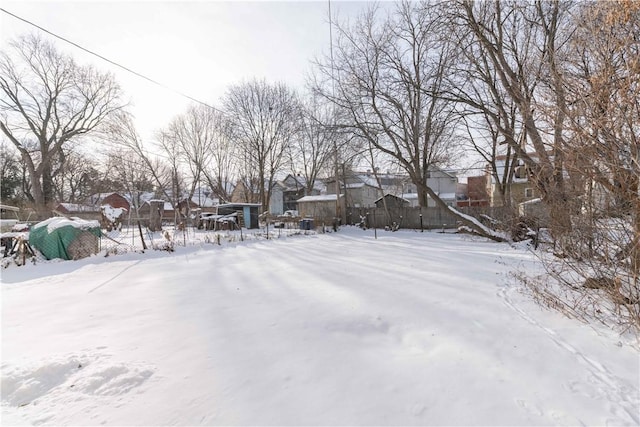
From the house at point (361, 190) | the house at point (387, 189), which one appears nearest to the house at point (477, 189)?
the house at point (387, 189)

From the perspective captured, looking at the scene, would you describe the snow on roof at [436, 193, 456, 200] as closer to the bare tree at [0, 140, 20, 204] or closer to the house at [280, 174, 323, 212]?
the house at [280, 174, 323, 212]

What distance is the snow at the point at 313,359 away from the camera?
6.26 feet

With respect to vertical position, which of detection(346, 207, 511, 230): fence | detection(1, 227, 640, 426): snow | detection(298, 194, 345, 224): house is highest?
detection(298, 194, 345, 224): house

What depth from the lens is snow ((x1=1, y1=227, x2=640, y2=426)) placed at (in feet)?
6.26

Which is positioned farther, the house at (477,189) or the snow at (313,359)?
the house at (477,189)

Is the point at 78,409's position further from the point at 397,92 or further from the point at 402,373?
the point at 397,92

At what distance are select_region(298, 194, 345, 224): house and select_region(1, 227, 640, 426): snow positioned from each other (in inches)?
623

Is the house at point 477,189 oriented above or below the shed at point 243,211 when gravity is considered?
above

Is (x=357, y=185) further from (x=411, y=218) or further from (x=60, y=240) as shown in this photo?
(x=60, y=240)

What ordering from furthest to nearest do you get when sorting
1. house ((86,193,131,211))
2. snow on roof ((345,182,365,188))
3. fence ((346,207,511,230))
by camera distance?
house ((86,193,131,211)) < snow on roof ((345,182,365,188)) < fence ((346,207,511,230))

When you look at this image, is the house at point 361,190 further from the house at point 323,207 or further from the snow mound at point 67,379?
the snow mound at point 67,379

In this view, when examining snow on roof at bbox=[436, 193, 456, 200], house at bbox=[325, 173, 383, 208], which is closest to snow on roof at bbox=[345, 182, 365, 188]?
house at bbox=[325, 173, 383, 208]

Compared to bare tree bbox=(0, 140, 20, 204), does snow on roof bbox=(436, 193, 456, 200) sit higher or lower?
lower

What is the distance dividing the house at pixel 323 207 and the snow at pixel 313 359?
52.0 feet
